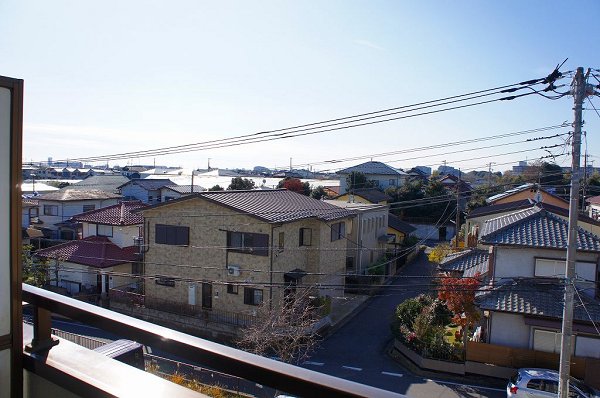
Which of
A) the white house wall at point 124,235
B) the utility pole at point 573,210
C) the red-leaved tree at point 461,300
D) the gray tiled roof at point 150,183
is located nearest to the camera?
the utility pole at point 573,210

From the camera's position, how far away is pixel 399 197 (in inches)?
1329

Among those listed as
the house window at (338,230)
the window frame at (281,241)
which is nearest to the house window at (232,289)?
the window frame at (281,241)

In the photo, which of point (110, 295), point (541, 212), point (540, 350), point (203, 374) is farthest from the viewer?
point (110, 295)

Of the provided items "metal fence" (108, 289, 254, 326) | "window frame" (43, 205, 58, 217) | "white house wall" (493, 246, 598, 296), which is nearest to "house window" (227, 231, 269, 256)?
"metal fence" (108, 289, 254, 326)

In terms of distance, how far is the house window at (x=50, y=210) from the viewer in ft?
81.5

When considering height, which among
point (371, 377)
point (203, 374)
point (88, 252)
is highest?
point (88, 252)

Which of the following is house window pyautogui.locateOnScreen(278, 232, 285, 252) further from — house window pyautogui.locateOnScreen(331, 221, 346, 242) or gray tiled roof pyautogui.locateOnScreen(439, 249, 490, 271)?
gray tiled roof pyautogui.locateOnScreen(439, 249, 490, 271)

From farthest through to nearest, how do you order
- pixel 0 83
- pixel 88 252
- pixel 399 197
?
pixel 399 197, pixel 88 252, pixel 0 83

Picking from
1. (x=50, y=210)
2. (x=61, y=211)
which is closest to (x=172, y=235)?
(x=61, y=211)

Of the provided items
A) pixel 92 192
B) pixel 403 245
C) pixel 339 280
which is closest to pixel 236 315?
pixel 339 280

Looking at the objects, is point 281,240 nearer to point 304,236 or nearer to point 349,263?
point 304,236

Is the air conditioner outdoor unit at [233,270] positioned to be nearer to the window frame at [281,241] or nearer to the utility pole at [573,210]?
the window frame at [281,241]

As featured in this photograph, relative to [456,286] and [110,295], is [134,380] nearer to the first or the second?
[456,286]

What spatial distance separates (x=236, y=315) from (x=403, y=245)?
577 inches
